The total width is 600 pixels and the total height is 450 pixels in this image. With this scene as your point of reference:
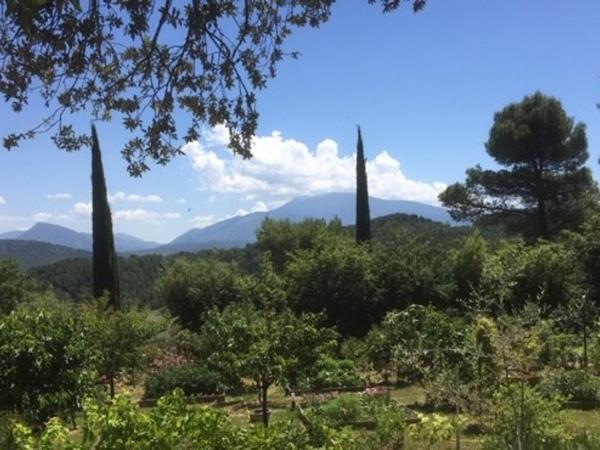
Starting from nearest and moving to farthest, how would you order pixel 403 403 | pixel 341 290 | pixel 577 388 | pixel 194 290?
pixel 577 388
pixel 403 403
pixel 341 290
pixel 194 290

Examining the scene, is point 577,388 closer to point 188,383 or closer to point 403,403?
point 403,403

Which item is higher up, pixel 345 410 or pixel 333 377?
pixel 345 410

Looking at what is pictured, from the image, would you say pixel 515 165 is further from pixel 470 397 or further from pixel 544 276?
pixel 470 397

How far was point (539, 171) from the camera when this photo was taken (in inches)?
1136

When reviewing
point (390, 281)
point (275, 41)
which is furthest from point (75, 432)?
point (390, 281)

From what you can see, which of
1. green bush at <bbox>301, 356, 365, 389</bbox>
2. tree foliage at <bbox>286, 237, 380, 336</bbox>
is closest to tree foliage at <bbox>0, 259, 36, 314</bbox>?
tree foliage at <bbox>286, 237, 380, 336</bbox>

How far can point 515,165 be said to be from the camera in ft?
95.9

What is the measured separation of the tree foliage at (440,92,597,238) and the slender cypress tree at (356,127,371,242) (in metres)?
4.55

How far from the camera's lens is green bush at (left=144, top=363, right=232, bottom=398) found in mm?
12922

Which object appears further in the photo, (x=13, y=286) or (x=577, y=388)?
(x=13, y=286)

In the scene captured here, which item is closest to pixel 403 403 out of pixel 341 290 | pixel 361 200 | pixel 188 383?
pixel 188 383

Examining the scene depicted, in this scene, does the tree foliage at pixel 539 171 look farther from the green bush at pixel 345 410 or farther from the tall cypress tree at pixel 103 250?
the green bush at pixel 345 410

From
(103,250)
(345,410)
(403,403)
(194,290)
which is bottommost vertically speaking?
(403,403)

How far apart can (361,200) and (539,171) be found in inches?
320
